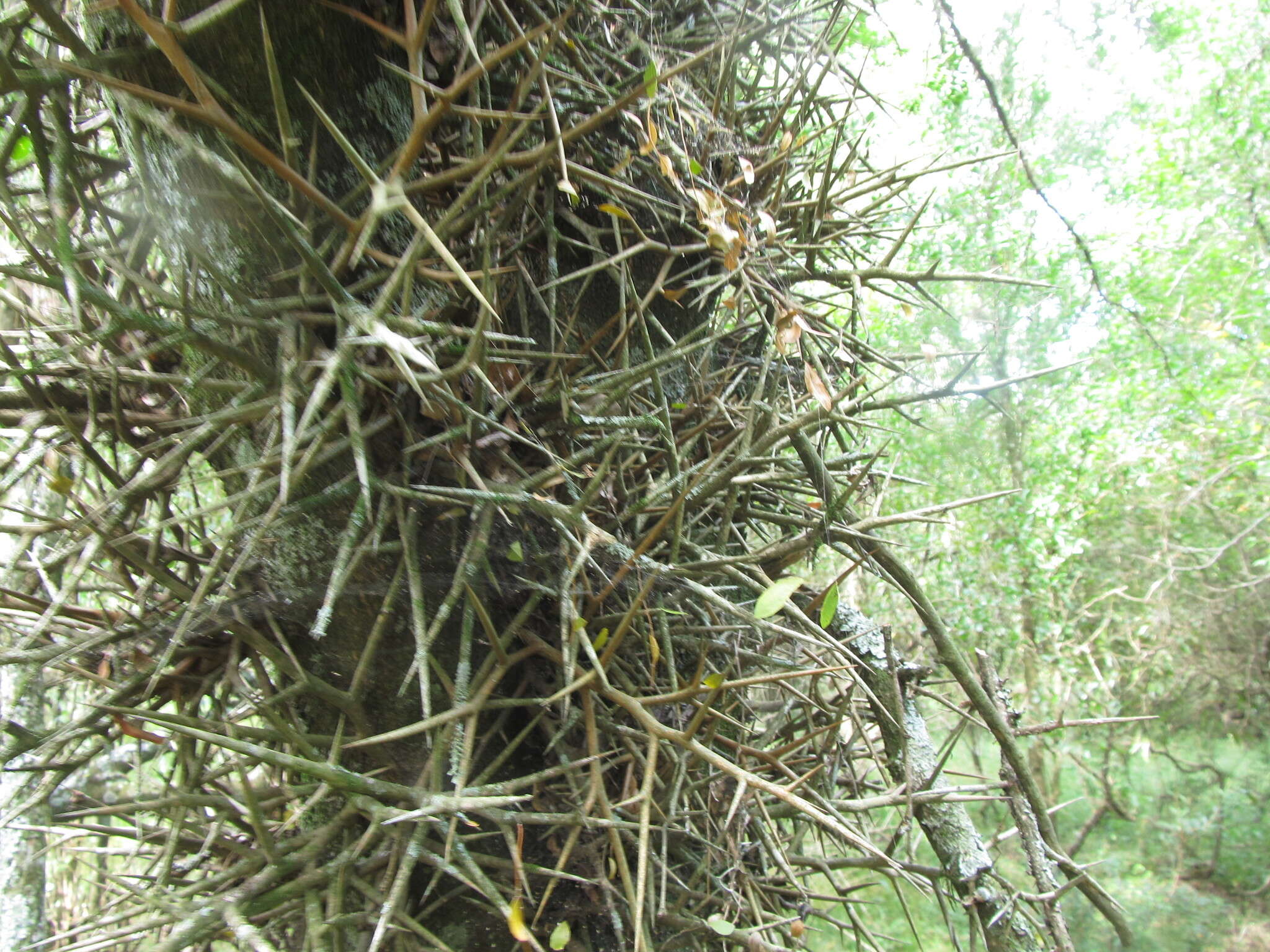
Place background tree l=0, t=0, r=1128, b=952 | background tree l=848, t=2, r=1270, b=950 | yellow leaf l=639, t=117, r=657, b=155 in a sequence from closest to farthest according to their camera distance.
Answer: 1. background tree l=0, t=0, r=1128, b=952
2. yellow leaf l=639, t=117, r=657, b=155
3. background tree l=848, t=2, r=1270, b=950

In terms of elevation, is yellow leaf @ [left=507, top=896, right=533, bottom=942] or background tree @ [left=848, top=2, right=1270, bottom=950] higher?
background tree @ [left=848, top=2, right=1270, bottom=950]

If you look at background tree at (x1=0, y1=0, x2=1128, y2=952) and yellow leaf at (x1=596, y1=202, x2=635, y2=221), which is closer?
background tree at (x1=0, y1=0, x2=1128, y2=952)

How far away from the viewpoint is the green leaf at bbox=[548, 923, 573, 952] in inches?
18.6

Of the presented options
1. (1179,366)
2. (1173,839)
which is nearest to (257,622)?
(1179,366)

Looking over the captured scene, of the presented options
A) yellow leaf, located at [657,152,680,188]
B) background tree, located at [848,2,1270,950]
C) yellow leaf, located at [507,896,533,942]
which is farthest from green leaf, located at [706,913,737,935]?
background tree, located at [848,2,1270,950]

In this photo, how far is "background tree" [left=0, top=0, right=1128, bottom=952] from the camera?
38 cm

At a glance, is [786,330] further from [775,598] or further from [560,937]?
[560,937]

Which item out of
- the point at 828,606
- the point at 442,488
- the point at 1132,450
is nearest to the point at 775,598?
the point at 828,606

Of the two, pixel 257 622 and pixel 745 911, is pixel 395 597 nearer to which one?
pixel 257 622

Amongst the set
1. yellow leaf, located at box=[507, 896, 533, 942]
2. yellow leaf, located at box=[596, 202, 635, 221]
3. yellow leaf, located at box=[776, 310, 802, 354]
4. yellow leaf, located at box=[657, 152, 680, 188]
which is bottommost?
yellow leaf, located at box=[507, 896, 533, 942]

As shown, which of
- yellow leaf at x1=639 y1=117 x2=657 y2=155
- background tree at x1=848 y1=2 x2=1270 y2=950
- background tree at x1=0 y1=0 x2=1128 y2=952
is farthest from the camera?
background tree at x1=848 y1=2 x2=1270 y2=950

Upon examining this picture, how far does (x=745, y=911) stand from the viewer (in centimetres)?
58

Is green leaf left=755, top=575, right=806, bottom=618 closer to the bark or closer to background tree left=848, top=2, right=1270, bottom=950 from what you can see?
the bark

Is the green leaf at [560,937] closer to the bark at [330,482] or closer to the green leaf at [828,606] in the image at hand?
the bark at [330,482]
